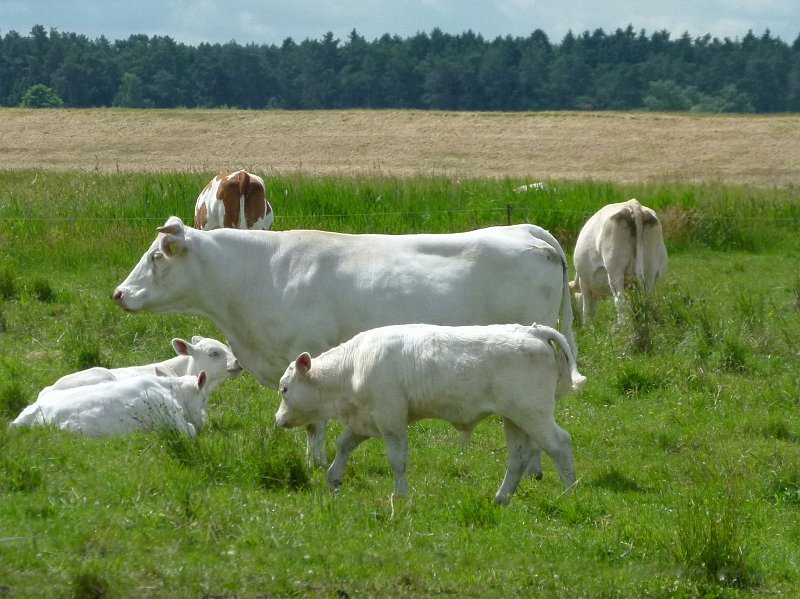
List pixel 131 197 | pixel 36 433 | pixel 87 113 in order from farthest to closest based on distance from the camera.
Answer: pixel 87 113 < pixel 131 197 < pixel 36 433

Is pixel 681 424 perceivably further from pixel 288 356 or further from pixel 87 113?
pixel 87 113

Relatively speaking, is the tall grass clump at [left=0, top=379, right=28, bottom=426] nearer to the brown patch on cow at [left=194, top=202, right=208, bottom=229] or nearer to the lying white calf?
the lying white calf

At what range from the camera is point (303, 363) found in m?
8.01

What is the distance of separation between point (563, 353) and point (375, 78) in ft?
326

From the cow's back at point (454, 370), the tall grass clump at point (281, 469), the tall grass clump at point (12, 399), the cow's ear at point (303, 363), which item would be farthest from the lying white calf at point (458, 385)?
the tall grass clump at point (12, 399)

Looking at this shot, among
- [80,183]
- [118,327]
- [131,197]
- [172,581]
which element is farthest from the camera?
[80,183]

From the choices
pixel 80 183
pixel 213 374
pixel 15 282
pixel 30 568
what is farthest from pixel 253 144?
pixel 30 568

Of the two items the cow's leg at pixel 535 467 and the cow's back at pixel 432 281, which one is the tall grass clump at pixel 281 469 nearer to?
the cow's leg at pixel 535 467

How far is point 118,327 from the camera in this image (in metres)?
12.9

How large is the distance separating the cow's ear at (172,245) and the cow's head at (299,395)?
6.26 feet

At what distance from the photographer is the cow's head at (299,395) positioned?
803cm

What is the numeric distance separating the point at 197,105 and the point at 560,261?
9351cm

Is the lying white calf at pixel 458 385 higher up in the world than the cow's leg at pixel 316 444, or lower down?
higher up

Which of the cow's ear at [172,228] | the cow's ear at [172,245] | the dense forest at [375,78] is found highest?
the cow's ear at [172,228]
